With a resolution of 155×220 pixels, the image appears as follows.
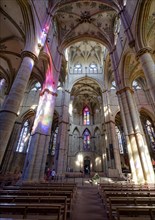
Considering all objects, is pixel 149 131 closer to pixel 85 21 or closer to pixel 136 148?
pixel 136 148

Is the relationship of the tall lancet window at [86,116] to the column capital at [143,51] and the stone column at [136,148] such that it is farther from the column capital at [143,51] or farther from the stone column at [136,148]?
the column capital at [143,51]

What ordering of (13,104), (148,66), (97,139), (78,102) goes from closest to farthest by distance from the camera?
(13,104), (148,66), (97,139), (78,102)

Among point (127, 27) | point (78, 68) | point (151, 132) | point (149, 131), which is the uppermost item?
point (78, 68)

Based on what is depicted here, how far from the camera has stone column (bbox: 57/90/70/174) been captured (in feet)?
50.4

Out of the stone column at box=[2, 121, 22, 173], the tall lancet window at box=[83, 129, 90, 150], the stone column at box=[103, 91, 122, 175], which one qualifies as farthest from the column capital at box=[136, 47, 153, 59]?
the tall lancet window at box=[83, 129, 90, 150]


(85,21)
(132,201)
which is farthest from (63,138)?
(85,21)

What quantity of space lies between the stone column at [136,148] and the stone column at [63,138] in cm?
931

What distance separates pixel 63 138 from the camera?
1694cm

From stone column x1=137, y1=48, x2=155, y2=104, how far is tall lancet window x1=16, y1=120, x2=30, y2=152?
2050cm

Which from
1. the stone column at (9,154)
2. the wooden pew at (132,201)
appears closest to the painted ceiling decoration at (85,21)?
the stone column at (9,154)

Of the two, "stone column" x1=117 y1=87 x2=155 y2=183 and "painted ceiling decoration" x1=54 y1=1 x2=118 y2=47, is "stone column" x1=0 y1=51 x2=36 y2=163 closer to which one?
"stone column" x1=117 y1=87 x2=155 y2=183

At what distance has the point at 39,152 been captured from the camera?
9.93m

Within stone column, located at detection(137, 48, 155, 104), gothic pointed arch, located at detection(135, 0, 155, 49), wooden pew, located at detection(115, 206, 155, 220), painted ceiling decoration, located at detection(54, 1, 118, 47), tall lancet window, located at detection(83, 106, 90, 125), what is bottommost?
wooden pew, located at detection(115, 206, 155, 220)

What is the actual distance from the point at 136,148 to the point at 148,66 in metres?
5.89
